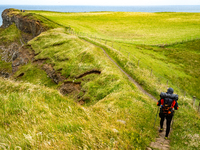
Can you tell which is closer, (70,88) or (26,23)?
(70,88)

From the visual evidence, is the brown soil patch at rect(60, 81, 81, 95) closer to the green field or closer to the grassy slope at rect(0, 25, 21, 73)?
the green field

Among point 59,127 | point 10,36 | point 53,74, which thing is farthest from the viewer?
point 10,36

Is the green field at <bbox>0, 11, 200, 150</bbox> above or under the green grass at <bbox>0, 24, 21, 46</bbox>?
under

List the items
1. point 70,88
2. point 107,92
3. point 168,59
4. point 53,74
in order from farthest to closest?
1. point 168,59
2. point 53,74
3. point 70,88
4. point 107,92

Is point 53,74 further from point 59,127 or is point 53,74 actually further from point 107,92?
point 59,127

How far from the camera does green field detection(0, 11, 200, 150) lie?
19.0 feet

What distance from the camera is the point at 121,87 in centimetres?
1997

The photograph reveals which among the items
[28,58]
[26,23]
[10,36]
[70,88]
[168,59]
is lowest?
[70,88]

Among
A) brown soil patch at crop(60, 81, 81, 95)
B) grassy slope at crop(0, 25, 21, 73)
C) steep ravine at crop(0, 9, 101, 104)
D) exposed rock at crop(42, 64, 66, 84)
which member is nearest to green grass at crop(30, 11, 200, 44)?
steep ravine at crop(0, 9, 101, 104)

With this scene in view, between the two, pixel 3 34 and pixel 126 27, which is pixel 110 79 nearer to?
pixel 126 27

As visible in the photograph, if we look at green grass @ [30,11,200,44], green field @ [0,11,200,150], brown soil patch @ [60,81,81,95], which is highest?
green grass @ [30,11,200,44]

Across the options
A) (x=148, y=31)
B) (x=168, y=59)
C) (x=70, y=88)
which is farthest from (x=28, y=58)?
(x=148, y=31)

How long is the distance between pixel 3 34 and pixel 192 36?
103m

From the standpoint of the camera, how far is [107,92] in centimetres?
2041
